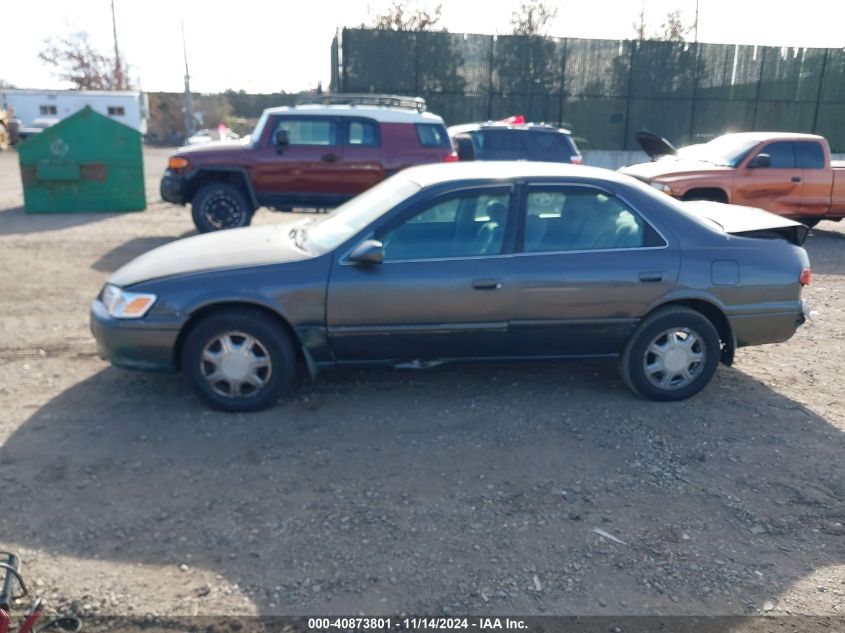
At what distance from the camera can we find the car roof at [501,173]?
514cm

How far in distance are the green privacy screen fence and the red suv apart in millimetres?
11756

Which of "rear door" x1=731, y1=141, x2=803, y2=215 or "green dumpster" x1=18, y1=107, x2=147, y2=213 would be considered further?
"green dumpster" x1=18, y1=107, x2=147, y2=213

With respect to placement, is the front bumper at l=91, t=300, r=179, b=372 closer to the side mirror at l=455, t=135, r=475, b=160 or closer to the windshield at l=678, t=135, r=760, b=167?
the side mirror at l=455, t=135, r=475, b=160

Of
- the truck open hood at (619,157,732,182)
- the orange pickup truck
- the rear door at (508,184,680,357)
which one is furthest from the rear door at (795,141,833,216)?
the rear door at (508,184,680,357)

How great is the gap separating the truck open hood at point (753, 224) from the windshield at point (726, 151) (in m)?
6.55

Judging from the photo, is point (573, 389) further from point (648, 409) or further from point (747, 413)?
point (747, 413)

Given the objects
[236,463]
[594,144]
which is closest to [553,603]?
[236,463]

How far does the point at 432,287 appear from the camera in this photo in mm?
4871

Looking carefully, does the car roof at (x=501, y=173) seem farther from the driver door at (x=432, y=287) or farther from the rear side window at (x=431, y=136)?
the rear side window at (x=431, y=136)

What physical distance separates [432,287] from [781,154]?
374 inches

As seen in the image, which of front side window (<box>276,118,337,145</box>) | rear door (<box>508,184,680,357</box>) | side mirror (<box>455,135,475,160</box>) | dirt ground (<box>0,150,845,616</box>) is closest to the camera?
dirt ground (<box>0,150,845,616</box>)

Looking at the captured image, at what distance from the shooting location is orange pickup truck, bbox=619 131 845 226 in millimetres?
11672

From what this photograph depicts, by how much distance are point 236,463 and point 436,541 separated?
Result: 1291mm

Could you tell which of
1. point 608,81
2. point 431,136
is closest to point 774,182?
point 431,136
